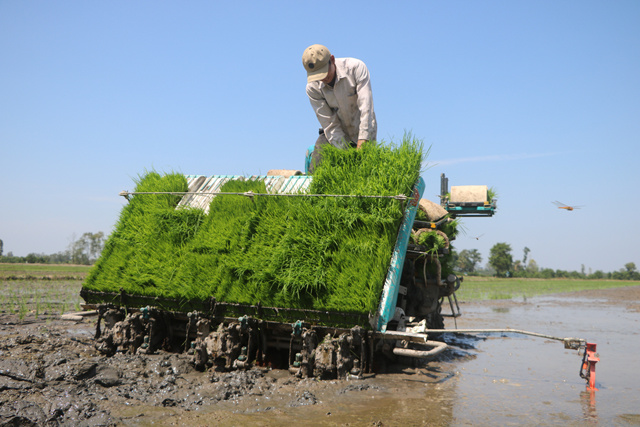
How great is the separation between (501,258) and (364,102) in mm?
56561

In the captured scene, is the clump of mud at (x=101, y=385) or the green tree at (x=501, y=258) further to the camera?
the green tree at (x=501, y=258)

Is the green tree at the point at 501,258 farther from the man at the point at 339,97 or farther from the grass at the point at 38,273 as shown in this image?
the man at the point at 339,97

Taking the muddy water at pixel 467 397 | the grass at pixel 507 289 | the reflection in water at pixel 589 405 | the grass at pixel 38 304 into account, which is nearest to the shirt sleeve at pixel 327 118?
the muddy water at pixel 467 397

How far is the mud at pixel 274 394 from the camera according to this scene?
132 inches

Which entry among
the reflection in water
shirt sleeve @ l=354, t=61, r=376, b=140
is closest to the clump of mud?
the reflection in water

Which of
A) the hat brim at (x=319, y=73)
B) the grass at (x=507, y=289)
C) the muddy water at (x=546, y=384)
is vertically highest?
the hat brim at (x=319, y=73)

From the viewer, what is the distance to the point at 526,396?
4.46m

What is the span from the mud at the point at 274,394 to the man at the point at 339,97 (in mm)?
2703

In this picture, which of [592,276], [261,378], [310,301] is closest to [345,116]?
[310,301]

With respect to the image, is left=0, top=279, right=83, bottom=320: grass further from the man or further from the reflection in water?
the reflection in water

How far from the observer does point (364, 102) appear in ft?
19.0

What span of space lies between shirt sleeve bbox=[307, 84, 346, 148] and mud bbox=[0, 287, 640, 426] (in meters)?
2.88

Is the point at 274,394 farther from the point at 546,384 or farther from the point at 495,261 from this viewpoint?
the point at 495,261

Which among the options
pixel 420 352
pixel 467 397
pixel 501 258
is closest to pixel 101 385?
pixel 420 352
